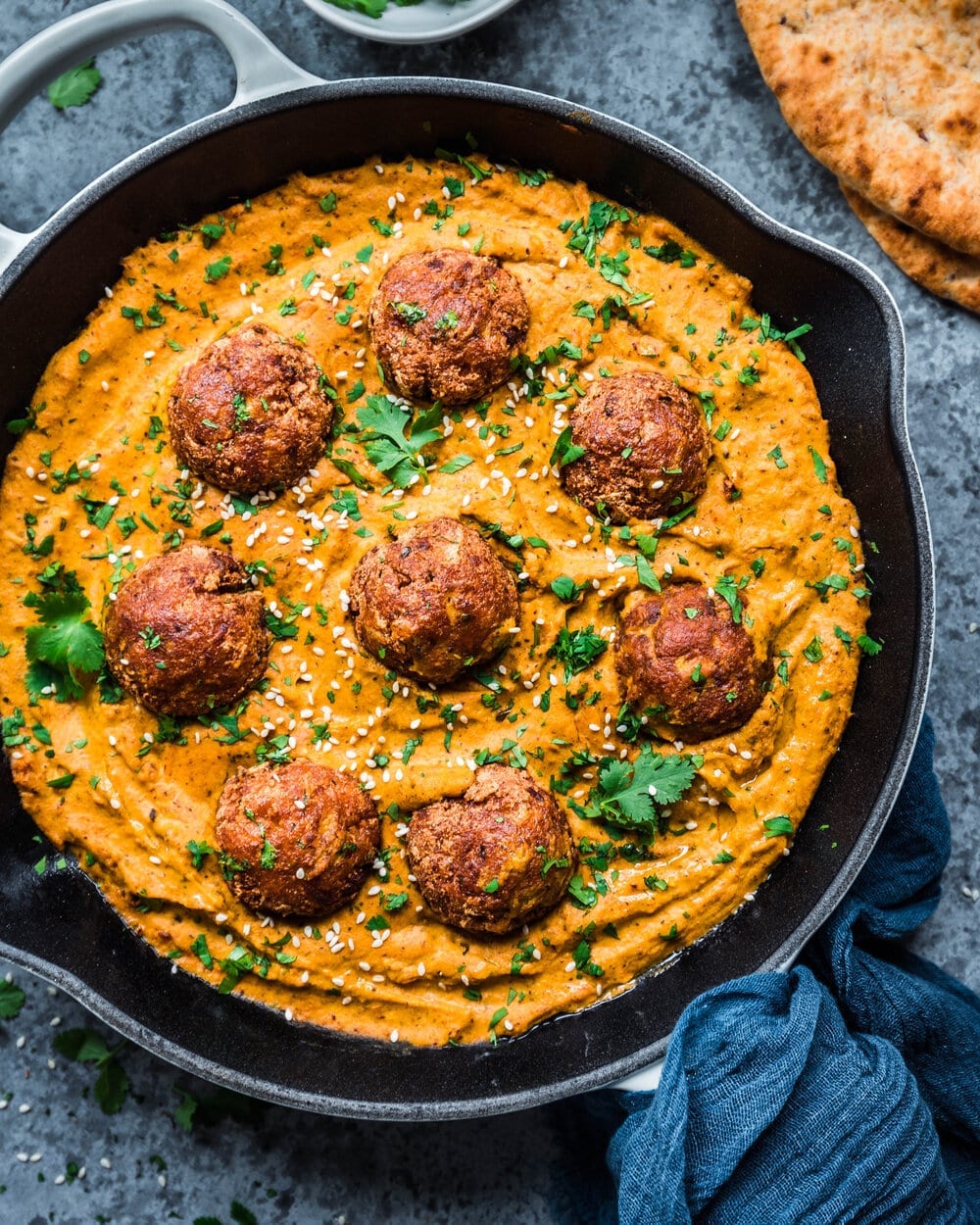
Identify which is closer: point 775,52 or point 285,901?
point 285,901

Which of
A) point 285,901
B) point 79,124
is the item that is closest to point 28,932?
point 285,901

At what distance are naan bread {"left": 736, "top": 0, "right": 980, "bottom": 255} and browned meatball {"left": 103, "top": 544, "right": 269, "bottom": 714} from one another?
264 centimetres

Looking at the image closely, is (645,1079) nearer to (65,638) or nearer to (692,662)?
(692,662)

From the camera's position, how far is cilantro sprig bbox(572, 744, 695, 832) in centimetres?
353

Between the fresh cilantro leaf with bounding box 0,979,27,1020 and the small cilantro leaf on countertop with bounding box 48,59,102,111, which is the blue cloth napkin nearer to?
the fresh cilantro leaf with bounding box 0,979,27,1020

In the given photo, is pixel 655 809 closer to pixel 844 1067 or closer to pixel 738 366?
pixel 844 1067

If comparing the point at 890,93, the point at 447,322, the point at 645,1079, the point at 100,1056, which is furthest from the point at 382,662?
the point at 890,93

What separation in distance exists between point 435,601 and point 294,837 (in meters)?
0.88

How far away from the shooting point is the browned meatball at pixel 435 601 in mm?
3299

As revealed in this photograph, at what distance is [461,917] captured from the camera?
346 cm

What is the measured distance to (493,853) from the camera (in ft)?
11.0

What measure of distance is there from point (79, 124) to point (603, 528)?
258cm

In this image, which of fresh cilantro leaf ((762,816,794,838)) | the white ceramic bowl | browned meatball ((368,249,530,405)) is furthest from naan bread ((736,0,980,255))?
fresh cilantro leaf ((762,816,794,838))

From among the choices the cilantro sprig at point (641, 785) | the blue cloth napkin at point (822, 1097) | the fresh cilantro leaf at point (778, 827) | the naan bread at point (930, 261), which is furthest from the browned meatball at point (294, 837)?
the naan bread at point (930, 261)
